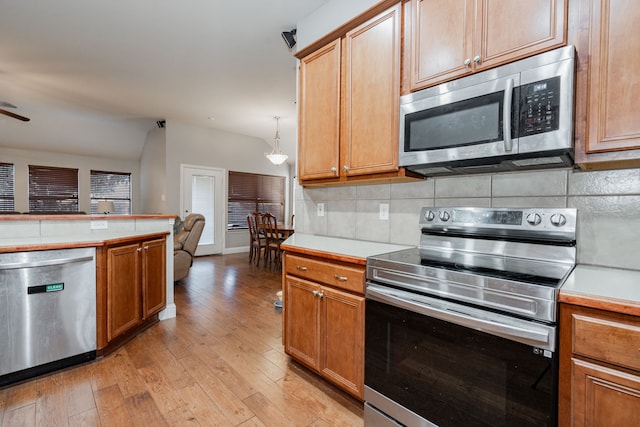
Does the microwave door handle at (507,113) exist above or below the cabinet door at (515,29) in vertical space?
below

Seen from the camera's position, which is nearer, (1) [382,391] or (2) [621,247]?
(2) [621,247]

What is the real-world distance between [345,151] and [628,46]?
1344mm

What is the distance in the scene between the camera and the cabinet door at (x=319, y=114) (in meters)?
2.05

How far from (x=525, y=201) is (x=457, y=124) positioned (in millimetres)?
522

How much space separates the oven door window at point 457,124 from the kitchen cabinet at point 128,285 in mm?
2214

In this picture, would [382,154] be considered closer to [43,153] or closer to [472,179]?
[472,179]

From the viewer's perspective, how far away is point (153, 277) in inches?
104

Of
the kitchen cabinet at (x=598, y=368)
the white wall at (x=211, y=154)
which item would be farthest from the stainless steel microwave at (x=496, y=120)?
the white wall at (x=211, y=154)

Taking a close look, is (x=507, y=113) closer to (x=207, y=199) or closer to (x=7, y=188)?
(x=207, y=199)

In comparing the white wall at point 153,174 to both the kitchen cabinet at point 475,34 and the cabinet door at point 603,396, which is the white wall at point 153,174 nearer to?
the kitchen cabinet at point 475,34

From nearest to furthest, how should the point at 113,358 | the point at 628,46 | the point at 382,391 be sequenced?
1. the point at 628,46
2. the point at 382,391
3. the point at 113,358

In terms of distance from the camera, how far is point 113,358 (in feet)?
7.01

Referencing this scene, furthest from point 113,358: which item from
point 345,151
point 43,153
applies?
point 43,153

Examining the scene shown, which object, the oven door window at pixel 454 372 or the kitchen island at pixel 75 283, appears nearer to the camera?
the oven door window at pixel 454 372
